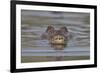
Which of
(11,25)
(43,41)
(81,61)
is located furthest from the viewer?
(81,61)

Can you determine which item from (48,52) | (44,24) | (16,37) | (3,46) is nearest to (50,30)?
(44,24)

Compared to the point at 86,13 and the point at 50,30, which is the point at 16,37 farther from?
the point at 86,13

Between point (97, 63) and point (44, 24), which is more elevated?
point (44, 24)

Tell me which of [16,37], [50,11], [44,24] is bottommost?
[16,37]
